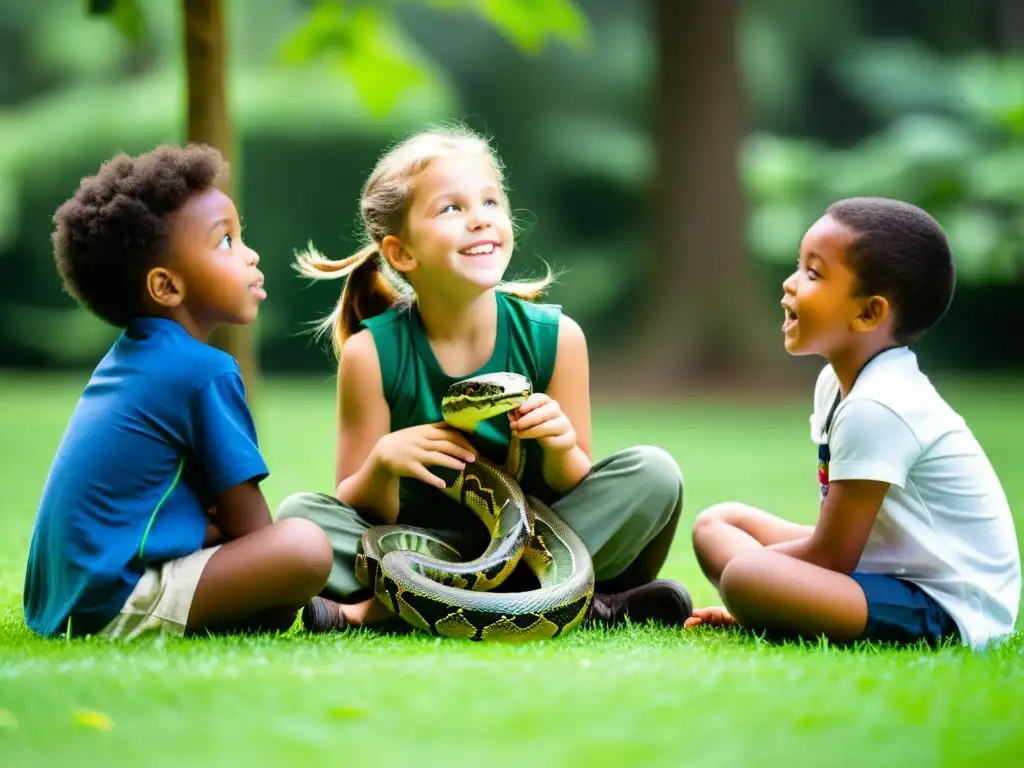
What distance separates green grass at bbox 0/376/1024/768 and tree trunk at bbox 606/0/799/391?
31.8ft

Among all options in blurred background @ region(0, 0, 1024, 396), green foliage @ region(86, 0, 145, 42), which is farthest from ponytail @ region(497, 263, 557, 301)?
blurred background @ region(0, 0, 1024, 396)

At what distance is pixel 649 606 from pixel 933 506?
34.2 inches

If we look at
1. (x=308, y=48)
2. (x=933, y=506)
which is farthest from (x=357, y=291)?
(x=308, y=48)

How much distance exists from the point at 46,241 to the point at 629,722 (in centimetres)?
1687

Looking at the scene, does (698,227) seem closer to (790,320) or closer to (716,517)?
(716,517)

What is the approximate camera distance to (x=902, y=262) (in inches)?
129

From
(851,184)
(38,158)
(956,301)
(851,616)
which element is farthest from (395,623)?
(38,158)

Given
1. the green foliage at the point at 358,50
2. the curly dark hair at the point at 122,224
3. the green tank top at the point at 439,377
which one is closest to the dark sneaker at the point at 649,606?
the green tank top at the point at 439,377

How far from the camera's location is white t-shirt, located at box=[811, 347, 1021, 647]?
313cm

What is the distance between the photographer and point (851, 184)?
16828mm

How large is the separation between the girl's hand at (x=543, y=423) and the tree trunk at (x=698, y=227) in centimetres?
939

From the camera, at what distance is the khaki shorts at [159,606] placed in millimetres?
3088

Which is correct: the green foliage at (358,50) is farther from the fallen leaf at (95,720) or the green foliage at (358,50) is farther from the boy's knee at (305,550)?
the fallen leaf at (95,720)

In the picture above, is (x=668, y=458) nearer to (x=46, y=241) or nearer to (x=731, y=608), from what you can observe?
(x=731, y=608)
